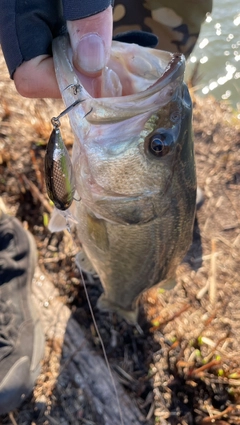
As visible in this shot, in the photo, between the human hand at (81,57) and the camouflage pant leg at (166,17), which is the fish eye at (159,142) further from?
the camouflage pant leg at (166,17)

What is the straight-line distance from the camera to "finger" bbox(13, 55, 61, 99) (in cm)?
145

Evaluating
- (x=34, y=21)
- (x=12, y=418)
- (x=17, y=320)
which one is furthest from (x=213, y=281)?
(x=34, y=21)

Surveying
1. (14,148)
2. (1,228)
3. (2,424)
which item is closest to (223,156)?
(14,148)

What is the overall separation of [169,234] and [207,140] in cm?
200

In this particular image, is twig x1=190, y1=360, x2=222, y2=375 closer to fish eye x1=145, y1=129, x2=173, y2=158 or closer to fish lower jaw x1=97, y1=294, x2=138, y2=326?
fish lower jaw x1=97, y1=294, x2=138, y2=326

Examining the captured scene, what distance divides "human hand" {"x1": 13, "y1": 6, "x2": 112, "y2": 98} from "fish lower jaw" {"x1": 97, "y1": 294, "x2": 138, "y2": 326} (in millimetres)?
1328

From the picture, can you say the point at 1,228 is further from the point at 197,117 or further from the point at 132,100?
the point at 197,117

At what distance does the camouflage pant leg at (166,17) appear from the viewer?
9.61 feet

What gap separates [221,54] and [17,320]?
4782 mm

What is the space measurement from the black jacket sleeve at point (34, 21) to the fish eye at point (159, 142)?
1.56 ft

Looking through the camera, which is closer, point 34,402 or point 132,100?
point 132,100

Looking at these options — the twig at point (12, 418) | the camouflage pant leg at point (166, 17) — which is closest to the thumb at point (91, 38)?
the camouflage pant leg at point (166, 17)

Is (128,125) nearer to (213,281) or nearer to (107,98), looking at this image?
(107,98)

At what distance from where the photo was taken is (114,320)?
2545mm
